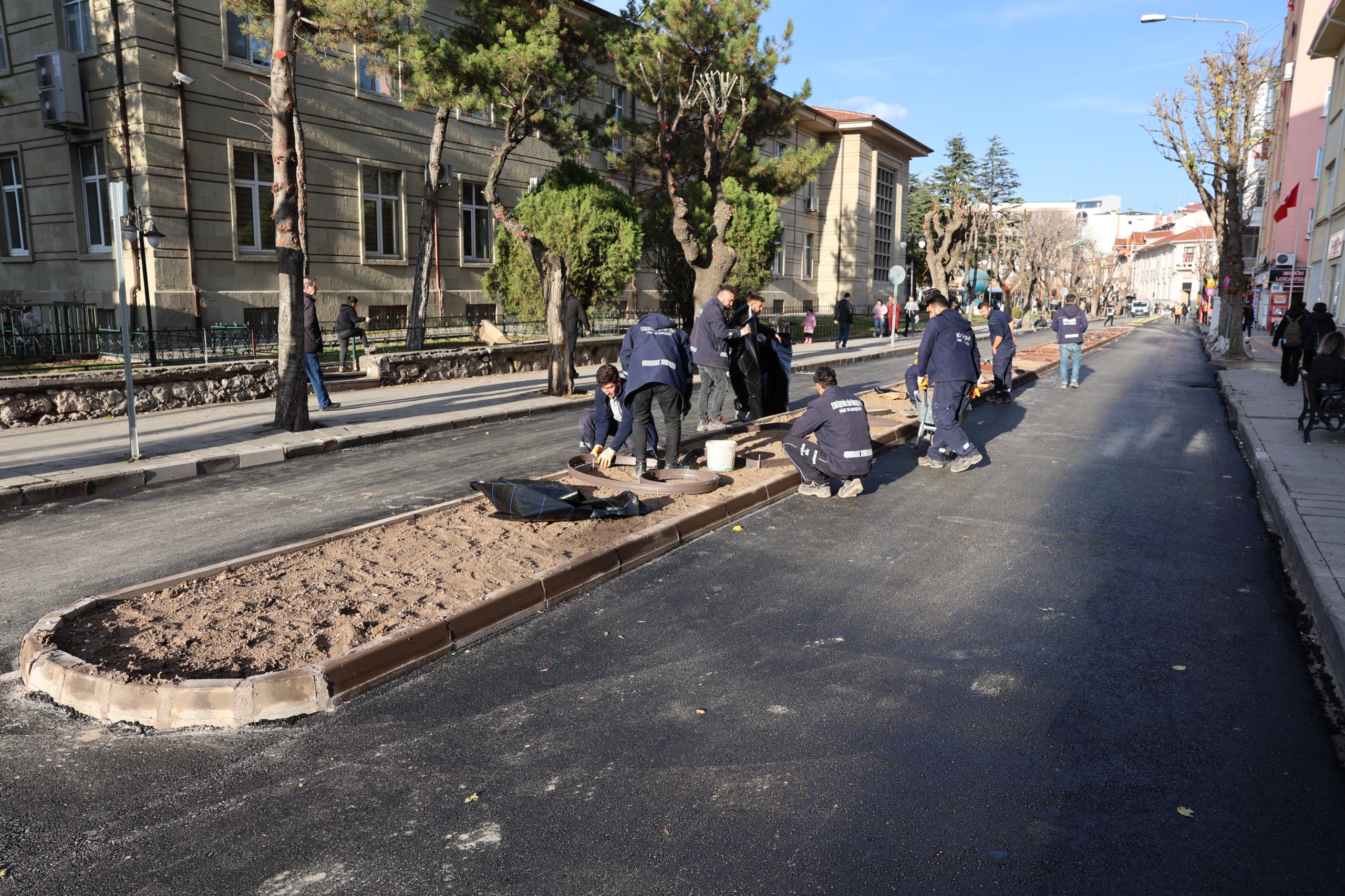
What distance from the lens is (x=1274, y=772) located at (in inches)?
142

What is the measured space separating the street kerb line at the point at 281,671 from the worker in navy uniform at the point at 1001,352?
1000 cm

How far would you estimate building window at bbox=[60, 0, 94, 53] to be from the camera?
2030cm

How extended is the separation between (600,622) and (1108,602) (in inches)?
125

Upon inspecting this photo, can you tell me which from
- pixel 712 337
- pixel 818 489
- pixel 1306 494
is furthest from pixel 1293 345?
pixel 818 489

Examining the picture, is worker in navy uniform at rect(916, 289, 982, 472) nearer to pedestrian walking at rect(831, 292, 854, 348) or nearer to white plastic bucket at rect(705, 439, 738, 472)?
white plastic bucket at rect(705, 439, 738, 472)

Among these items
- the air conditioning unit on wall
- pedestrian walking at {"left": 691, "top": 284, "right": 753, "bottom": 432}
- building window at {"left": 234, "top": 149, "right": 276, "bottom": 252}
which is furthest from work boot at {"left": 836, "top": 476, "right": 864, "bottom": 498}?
the air conditioning unit on wall

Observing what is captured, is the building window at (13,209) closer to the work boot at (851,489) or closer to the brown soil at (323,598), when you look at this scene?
the brown soil at (323,598)

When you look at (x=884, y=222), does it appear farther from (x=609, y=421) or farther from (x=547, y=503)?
(x=547, y=503)

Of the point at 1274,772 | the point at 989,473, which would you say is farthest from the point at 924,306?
the point at 1274,772

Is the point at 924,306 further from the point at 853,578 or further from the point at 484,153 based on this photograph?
the point at 484,153

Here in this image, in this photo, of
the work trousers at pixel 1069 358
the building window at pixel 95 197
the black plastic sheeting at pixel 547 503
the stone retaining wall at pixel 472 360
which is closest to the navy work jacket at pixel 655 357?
the black plastic sheeting at pixel 547 503

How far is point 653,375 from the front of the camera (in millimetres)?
8297

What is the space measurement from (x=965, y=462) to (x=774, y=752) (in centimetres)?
664

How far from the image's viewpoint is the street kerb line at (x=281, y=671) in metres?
4.02
